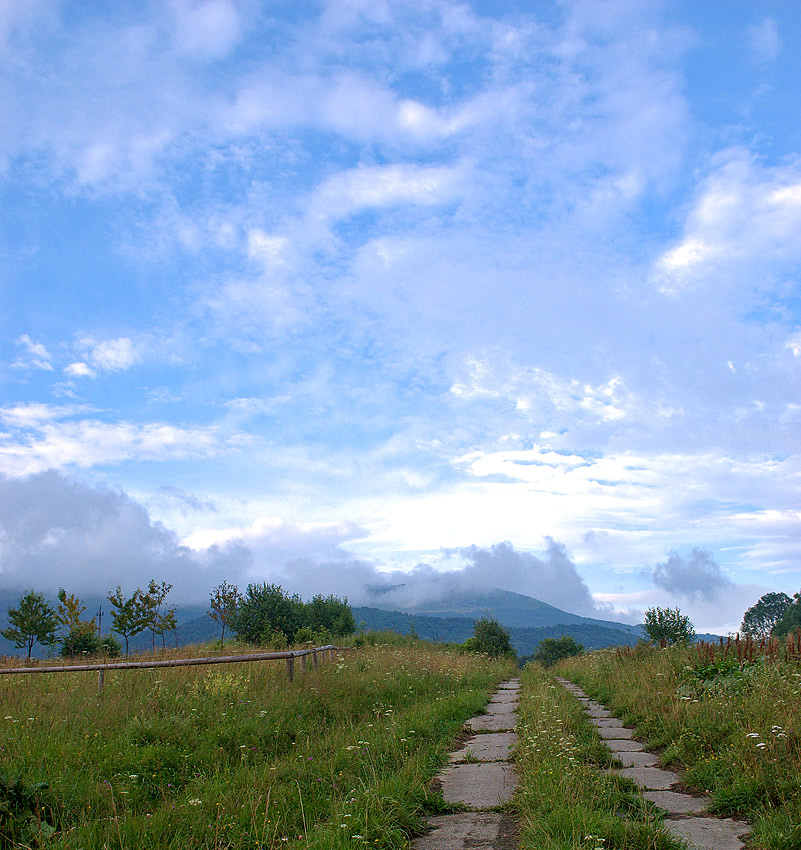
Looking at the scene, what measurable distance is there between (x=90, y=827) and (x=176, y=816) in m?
0.64

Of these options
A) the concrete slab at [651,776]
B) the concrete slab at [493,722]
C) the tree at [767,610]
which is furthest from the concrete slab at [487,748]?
the tree at [767,610]

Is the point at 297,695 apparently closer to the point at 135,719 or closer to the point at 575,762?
the point at 135,719

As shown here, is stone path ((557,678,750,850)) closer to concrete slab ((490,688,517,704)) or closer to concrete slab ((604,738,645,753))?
concrete slab ((604,738,645,753))

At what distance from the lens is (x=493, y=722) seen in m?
9.76

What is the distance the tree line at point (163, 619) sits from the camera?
35.7 metres

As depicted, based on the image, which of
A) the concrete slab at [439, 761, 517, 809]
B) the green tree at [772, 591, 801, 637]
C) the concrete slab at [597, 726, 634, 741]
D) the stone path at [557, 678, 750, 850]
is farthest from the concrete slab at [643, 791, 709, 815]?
the green tree at [772, 591, 801, 637]

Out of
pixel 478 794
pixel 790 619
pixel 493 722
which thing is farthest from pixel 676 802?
pixel 790 619

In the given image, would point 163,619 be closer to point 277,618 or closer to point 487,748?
point 277,618

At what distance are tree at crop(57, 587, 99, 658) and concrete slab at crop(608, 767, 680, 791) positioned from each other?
1453 inches

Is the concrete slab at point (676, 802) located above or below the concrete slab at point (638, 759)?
above

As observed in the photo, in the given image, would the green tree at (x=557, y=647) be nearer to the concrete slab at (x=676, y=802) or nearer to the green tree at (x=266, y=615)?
the green tree at (x=266, y=615)

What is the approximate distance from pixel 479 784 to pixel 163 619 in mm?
35417

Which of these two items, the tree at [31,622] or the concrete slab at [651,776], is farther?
the tree at [31,622]

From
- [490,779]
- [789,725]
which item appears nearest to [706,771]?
[789,725]
